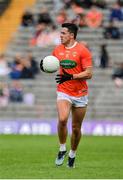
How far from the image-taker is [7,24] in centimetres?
3894

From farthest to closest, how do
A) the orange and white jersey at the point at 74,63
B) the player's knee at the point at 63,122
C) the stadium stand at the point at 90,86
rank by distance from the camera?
the stadium stand at the point at 90,86 < the orange and white jersey at the point at 74,63 < the player's knee at the point at 63,122

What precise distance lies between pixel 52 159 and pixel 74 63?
3.15 meters

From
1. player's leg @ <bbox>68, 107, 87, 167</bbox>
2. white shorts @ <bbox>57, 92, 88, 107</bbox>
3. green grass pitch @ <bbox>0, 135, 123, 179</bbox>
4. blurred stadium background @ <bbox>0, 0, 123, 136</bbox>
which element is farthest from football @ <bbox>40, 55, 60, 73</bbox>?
blurred stadium background @ <bbox>0, 0, 123, 136</bbox>

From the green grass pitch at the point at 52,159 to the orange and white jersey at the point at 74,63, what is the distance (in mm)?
1401

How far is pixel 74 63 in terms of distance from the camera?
1559cm

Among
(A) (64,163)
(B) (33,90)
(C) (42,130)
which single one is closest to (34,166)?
(A) (64,163)

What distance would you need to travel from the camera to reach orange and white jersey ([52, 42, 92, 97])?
1557 centimetres

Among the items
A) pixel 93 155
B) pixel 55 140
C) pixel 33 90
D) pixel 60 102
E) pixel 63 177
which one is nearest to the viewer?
pixel 63 177

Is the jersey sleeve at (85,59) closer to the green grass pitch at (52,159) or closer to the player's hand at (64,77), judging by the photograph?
the player's hand at (64,77)

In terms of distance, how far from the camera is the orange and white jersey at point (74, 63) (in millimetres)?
15574

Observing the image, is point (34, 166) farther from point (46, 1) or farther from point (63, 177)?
point (46, 1)

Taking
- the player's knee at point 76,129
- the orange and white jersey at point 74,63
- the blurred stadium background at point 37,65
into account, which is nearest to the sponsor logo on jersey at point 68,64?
the orange and white jersey at point 74,63

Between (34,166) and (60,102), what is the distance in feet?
4.32

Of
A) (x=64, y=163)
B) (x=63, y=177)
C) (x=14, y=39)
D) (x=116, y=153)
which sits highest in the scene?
(x=63, y=177)
